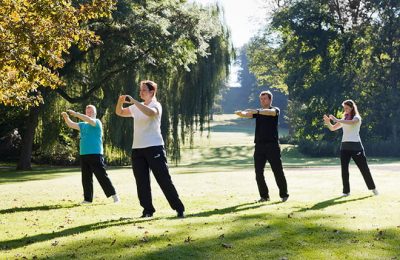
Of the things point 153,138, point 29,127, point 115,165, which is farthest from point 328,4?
point 153,138

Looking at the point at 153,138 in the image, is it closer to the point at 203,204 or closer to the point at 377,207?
the point at 203,204

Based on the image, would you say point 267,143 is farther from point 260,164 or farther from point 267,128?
point 260,164

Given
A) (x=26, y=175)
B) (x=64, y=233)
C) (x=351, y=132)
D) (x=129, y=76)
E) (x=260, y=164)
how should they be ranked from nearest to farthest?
(x=64, y=233)
(x=260, y=164)
(x=351, y=132)
(x=26, y=175)
(x=129, y=76)

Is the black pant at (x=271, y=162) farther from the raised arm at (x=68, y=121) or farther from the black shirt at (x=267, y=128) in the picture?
the raised arm at (x=68, y=121)

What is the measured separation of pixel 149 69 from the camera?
2842 centimetres

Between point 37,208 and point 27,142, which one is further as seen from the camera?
point 27,142

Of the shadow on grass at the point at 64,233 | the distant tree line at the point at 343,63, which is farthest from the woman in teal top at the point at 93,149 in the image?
the distant tree line at the point at 343,63

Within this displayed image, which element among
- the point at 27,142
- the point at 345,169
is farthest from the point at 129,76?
the point at 345,169

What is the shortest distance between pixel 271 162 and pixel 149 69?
1786cm

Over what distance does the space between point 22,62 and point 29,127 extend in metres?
18.4

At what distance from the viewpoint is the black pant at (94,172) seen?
11484mm

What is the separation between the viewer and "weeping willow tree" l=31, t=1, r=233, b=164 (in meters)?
26.2

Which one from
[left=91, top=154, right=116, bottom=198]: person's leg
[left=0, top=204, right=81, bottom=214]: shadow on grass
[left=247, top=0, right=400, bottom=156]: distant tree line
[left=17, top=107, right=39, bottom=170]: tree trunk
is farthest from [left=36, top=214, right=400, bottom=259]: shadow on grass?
[left=247, top=0, right=400, bottom=156]: distant tree line

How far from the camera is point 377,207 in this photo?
10266 millimetres
